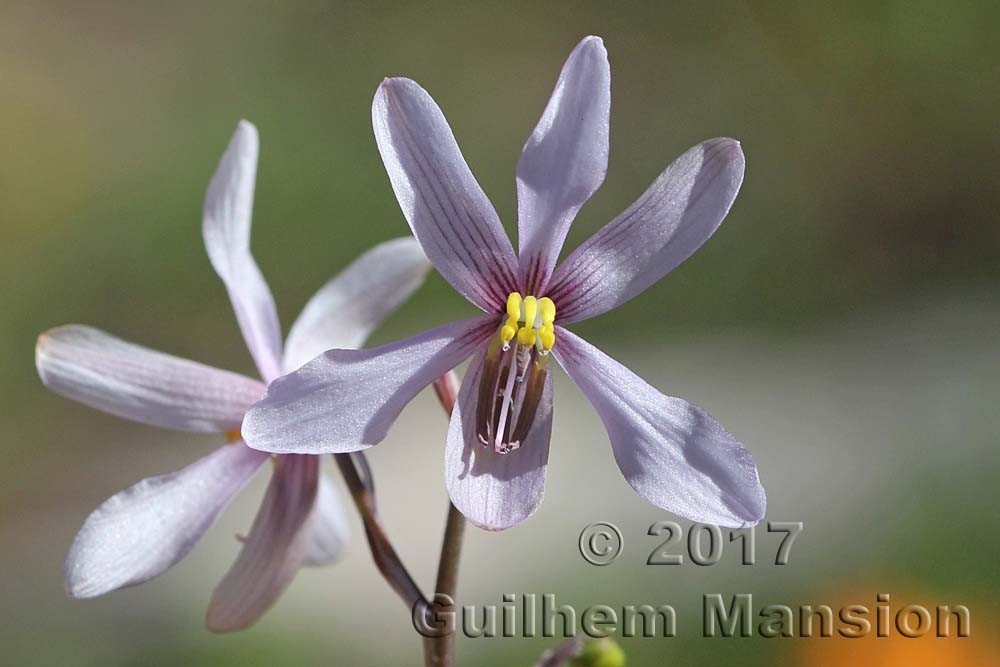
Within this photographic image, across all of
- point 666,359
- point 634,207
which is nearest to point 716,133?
point 666,359

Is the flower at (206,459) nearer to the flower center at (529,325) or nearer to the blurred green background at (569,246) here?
the flower center at (529,325)

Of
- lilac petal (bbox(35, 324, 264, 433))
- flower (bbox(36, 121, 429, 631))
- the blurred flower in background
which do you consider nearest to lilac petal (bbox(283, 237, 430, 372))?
flower (bbox(36, 121, 429, 631))

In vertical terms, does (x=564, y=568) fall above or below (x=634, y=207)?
above

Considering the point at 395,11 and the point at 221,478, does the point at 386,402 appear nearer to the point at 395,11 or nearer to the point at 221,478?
the point at 221,478

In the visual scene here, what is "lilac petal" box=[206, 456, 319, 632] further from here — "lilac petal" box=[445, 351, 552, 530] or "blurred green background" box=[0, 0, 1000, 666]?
"blurred green background" box=[0, 0, 1000, 666]

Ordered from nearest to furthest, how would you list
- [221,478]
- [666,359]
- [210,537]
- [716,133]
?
[221,478] → [210,537] → [666,359] → [716,133]

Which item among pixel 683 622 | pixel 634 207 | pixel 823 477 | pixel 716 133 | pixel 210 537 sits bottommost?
pixel 634 207

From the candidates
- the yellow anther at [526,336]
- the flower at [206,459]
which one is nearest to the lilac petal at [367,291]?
the flower at [206,459]

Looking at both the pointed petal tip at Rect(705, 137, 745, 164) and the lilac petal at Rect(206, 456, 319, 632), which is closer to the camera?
the pointed petal tip at Rect(705, 137, 745, 164)
